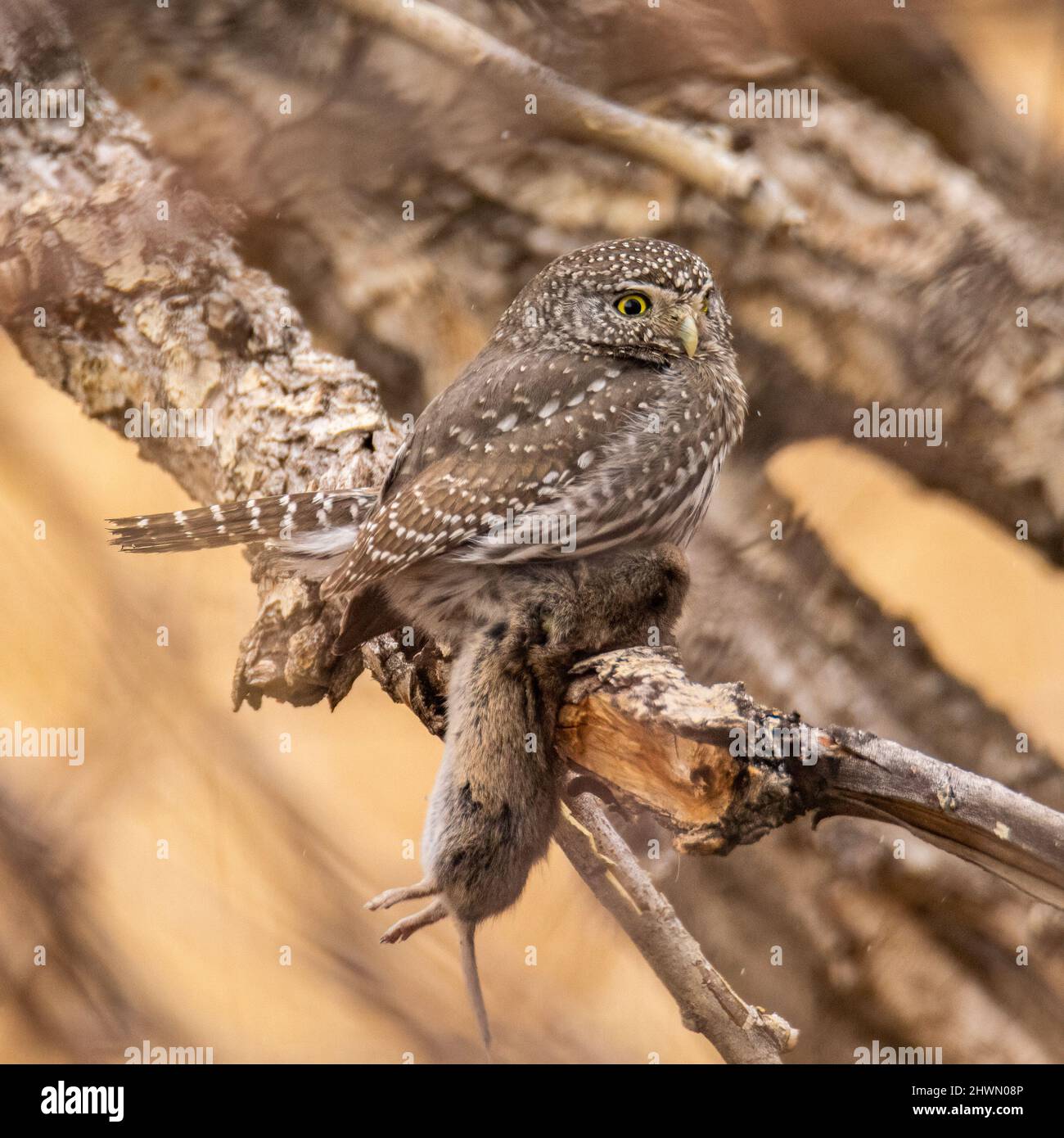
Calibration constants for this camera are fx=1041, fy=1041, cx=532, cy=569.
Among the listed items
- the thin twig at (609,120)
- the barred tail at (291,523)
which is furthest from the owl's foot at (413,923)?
the thin twig at (609,120)

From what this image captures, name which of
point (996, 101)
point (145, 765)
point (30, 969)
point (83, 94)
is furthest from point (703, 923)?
point (83, 94)

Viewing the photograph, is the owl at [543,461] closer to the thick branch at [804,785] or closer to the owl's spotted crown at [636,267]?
the owl's spotted crown at [636,267]

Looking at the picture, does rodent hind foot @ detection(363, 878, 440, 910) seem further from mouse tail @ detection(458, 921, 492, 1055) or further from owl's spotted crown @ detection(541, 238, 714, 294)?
owl's spotted crown @ detection(541, 238, 714, 294)

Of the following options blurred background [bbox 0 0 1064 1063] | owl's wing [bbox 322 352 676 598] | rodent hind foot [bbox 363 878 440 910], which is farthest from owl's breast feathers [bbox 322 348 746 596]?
rodent hind foot [bbox 363 878 440 910]

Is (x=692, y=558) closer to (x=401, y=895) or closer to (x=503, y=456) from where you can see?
(x=503, y=456)

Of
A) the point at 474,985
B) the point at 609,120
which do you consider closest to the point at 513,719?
the point at 474,985

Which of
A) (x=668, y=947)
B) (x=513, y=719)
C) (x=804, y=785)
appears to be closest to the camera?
(x=804, y=785)

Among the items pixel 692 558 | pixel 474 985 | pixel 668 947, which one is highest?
pixel 692 558
